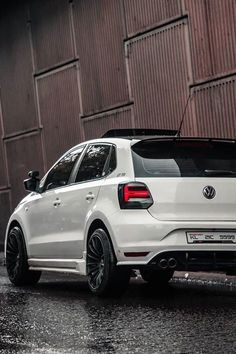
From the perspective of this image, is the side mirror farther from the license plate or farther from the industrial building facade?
the industrial building facade

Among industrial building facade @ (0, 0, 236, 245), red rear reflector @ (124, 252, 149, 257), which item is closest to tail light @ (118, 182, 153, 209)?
red rear reflector @ (124, 252, 149, 257)

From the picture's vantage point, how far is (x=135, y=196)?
8.62 m

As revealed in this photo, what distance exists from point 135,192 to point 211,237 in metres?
0.90

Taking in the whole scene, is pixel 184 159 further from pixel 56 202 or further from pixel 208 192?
pixel 56 202

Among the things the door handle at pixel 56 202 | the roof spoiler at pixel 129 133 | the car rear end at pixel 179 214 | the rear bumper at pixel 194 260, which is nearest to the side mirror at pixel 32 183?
the door handle at pixel 56 202

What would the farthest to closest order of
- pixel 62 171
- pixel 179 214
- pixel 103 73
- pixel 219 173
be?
1. pixel 103 73
2. pixel 62 171
3. pixel 219 173
4. pixel 179 214

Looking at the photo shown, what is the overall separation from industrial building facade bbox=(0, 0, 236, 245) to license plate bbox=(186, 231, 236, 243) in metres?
5.24

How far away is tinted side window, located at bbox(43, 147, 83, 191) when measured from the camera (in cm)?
1024

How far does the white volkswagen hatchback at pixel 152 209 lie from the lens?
848cm

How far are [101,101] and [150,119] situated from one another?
6.31ft

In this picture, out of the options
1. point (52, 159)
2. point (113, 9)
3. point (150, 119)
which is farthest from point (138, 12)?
point (52, 159)

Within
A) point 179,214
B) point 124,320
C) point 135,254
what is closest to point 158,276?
point 135,254

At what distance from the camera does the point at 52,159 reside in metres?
19.4

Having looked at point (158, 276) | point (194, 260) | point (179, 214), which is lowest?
point (158, 276)
